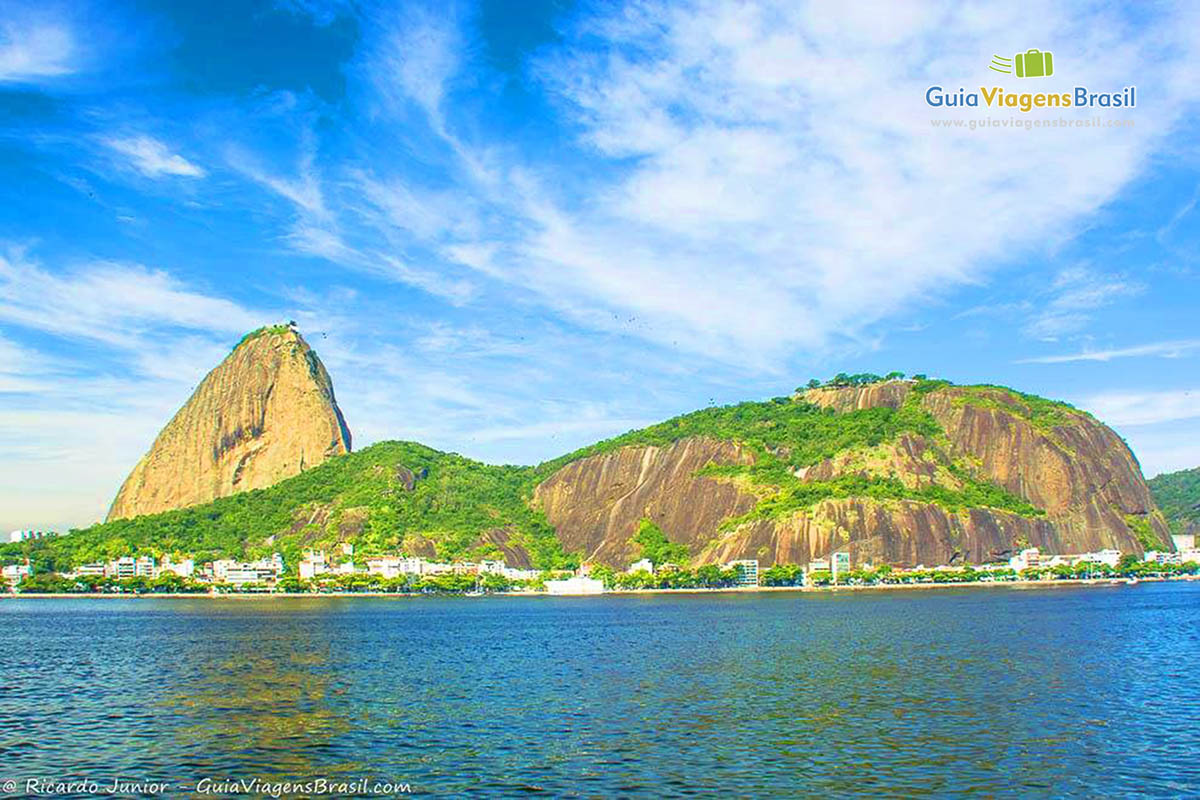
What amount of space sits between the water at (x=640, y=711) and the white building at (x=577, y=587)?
116 m

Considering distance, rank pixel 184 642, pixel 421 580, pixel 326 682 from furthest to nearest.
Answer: pixel 421 580 → pixel 184 642 → pixel 326 682

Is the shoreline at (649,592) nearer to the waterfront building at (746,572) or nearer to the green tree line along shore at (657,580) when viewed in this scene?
the green tree line along shore at (657,580)

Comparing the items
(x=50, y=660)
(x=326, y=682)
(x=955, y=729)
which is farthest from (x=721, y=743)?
(x=50, y=660)

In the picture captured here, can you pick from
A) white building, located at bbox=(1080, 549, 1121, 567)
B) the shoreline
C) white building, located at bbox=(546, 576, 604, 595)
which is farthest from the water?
white building, located at bbox=(1080, 549, 1121, 567)

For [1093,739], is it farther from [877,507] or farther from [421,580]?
[421,580]

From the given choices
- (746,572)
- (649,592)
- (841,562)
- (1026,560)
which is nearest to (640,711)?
(841,562)

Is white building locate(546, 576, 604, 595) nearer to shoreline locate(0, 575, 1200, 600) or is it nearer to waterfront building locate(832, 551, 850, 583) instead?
shoreline locate(0, 575, 1200, 600)

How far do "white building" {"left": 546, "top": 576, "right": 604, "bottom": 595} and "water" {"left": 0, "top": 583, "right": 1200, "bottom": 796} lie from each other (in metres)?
116

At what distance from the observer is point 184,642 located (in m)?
74.8

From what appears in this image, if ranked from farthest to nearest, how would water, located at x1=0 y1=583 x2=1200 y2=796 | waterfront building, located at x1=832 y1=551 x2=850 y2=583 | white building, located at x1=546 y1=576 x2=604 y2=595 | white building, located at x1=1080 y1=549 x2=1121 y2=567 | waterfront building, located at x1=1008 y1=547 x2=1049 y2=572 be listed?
1. white building, located at x1=546 y1=576 x2=604 y2=595
2. white building, located at x1=1080 y1=549 x2=1121 y2=567
3. waterfront building, located at x1=1008 y1=547 x2=1049 y2=572
4. waterfront building, located at x1=832 y1=551 x2=850 y2=583
5. water, located at x1=0 y1=583 x2=1200 y2=796

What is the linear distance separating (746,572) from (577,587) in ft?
106

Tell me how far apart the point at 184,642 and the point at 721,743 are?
5634cm

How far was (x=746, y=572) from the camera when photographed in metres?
186

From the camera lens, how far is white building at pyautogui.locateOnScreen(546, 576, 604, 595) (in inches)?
7554
